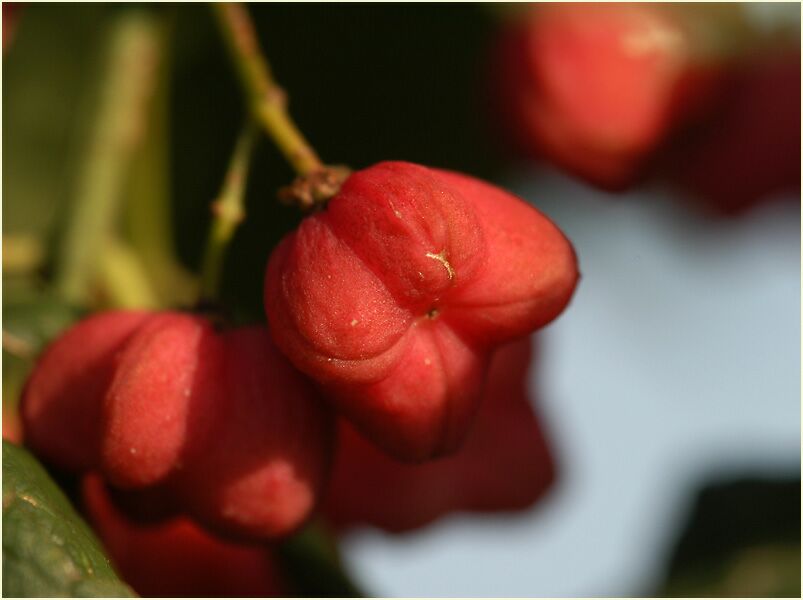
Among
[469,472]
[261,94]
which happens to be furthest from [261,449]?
[469,472]

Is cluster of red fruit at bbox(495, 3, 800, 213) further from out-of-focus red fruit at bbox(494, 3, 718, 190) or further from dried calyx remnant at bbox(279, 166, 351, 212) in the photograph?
dried calyx remnant at bbox(279, 166, 351, 212)

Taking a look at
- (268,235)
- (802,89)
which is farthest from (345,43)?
(802,89)

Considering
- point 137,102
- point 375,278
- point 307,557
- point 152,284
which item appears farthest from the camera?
point 152,284

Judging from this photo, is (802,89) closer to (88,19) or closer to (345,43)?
(345,43)

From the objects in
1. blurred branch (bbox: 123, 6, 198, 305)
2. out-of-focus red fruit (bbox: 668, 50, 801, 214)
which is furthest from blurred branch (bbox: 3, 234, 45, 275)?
out-of-focus red fruit (bbox: 668, 50, 801, 214)

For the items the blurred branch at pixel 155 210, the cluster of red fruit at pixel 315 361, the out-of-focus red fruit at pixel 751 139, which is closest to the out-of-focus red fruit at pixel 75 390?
the cluster of red fruit at pixel 315 361

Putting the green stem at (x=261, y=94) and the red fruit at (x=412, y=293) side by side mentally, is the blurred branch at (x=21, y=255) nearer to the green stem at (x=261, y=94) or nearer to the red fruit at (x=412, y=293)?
the green stem at (x=261, y=94)
